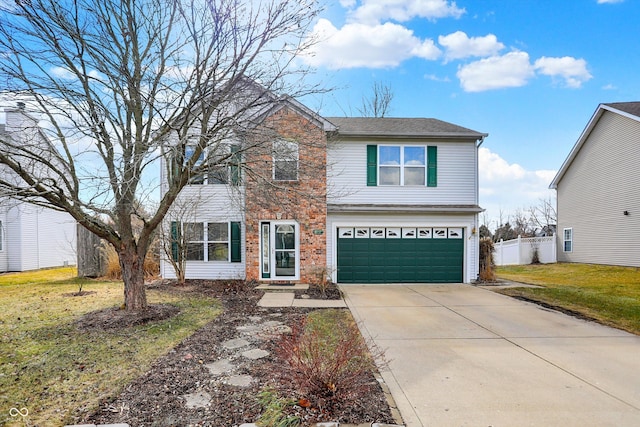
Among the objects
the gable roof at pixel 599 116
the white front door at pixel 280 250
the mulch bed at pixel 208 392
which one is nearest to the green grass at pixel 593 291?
the gable roof at pixel 599 116

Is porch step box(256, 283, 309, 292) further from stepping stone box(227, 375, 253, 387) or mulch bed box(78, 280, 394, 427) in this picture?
stepping stone box(227, 375, 253, 387)

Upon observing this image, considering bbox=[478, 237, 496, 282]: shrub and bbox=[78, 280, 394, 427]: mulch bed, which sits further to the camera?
bbox=[478, 237, 496, 282]: shrub

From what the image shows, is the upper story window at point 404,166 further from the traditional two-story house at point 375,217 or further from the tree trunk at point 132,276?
the tree trunk at point 132,276

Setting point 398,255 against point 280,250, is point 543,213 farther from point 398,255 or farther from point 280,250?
point 280,250

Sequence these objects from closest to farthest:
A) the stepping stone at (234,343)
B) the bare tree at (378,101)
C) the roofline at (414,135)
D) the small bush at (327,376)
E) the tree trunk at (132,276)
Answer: the small bush at (327,376) → the stepping stone at (234,343) → the tree trunk at (132,276) → the roofline at (414,135) → the bare tree at (378,101)

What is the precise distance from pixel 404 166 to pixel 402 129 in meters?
1.41

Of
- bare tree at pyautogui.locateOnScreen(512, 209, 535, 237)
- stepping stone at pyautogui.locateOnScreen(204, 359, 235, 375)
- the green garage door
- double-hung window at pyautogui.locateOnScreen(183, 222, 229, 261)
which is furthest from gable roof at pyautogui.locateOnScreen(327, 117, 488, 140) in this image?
bare tree at pyautogui.locateOnScreen(512, 209, 535, 237)

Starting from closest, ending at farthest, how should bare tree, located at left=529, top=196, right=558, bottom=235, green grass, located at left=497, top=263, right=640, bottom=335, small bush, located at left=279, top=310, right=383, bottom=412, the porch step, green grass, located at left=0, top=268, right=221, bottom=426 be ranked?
small bush, located at left=279, top=310, right=383, bottom=412
green grass, located at left=0, top=268, right=221, bottom=426
green grass, located at left=497, top=263, right=640, bottom=335
the porch step
bare tree, located at left=529, top=196, right=558, bottom=235

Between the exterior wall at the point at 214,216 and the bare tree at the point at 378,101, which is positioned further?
the bare tree at the point at 378,101

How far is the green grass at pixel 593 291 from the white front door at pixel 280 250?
702cm

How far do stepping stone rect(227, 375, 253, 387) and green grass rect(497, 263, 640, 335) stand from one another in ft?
23.4

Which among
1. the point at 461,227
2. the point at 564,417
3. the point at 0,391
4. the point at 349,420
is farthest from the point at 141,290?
the point at 461,227

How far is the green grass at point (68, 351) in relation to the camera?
3529 mm

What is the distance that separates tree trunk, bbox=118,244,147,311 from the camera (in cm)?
700
